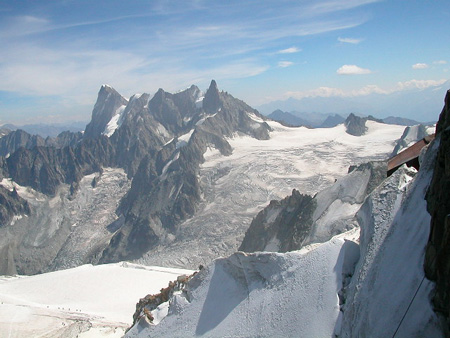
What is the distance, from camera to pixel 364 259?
863 inches

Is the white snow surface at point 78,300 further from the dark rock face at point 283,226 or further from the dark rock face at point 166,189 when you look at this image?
the dark rock face at point 166,189

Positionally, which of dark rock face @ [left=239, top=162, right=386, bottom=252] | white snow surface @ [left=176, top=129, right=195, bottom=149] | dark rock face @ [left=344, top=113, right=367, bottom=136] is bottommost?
dark rock face @ [left=239, top=162, right=386, bottom=252]

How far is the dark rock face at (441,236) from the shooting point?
1498cm

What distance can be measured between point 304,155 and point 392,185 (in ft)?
441

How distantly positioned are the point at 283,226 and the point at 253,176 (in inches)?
2685

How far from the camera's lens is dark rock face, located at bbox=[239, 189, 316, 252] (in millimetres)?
57562

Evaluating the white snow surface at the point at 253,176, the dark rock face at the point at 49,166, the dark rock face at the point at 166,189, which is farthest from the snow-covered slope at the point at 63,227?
the white snow surface at the point at 253,176

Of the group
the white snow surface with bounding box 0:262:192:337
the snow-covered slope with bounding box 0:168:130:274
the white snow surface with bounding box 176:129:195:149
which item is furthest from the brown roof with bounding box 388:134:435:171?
the white snow surface with bounding box 176:129:195:149

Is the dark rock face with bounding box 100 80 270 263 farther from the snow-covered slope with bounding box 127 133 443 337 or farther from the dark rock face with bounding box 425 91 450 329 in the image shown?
the dark rock face with bounding box 425 91 450 329

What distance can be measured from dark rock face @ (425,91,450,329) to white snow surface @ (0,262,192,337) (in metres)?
34.8

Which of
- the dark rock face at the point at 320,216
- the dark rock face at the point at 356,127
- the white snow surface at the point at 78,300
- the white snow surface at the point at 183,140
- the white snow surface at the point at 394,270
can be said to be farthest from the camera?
the dark rock face at the point at 356,127

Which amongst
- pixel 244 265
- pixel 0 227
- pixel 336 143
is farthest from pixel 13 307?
pixel 336 143

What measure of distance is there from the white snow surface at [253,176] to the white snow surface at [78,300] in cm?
2715

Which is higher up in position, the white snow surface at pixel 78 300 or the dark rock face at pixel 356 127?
the dark rock face at pixel 356 127
